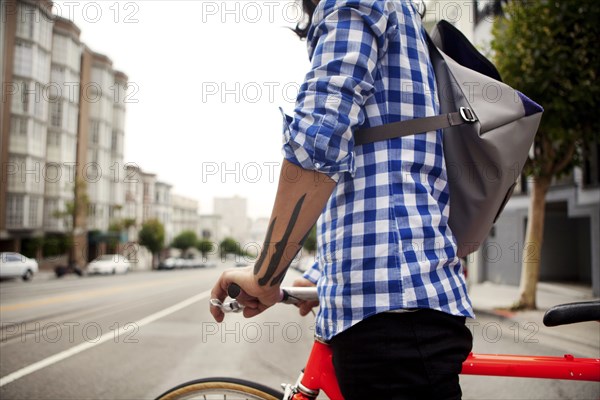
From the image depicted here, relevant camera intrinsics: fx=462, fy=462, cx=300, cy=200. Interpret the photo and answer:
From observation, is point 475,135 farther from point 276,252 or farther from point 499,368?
point 499,368

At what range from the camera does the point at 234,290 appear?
1.22 meters

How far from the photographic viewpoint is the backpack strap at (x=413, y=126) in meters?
1.06

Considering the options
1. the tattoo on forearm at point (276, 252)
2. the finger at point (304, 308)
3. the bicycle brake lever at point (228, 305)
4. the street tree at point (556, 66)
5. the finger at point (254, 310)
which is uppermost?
the street tree at point (556, 66)

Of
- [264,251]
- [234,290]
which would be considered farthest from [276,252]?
[234,290]

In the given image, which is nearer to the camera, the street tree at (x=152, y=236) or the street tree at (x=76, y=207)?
the street tree at (x=76, y=207)

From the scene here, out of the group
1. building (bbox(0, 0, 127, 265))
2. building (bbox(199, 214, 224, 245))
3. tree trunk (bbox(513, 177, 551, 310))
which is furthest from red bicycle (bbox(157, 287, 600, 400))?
building (bbox(199, 214, 224, 245))

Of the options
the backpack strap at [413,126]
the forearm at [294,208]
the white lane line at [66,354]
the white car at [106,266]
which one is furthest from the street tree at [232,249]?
the white car at [106,266]

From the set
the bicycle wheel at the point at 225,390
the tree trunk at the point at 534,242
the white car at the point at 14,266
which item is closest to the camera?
the bicycle wheel at the point at 225,390

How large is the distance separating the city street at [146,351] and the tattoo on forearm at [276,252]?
1.04 meters

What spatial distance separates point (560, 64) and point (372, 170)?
9.14 meters

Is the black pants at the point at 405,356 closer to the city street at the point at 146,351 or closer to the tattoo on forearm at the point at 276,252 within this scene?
the tattoo on forearm at the point at 276,252

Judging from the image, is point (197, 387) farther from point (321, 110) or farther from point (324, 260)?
point (321, 110)

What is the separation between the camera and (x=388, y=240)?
3.33ft

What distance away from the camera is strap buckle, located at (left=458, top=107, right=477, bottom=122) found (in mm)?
1084
